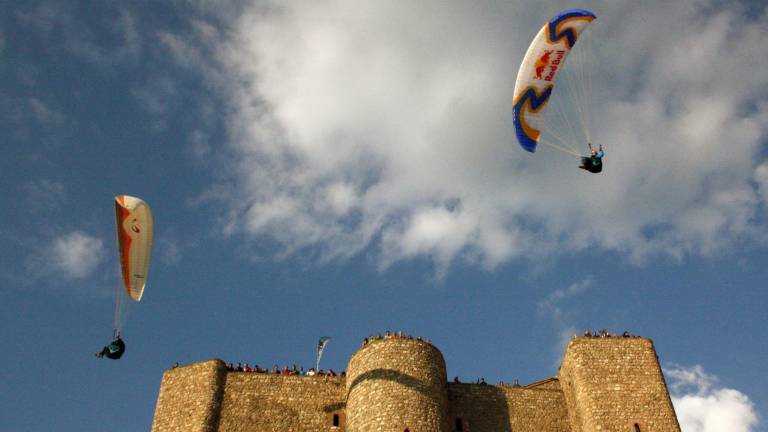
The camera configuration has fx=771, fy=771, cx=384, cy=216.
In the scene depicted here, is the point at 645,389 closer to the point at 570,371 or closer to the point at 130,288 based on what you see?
the point at 570,371

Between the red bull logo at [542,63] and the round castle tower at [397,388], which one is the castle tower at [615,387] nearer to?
the round castle tower at [397,388]

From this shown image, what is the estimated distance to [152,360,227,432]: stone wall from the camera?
28391mm

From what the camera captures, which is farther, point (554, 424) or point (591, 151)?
point (554, 424)

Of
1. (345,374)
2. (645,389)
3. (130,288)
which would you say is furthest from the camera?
(345,374)

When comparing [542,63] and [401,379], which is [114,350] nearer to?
[401,379]

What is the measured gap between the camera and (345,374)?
30719mm

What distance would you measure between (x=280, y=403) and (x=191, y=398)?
10.9ft

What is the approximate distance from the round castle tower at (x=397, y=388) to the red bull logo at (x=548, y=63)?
432 inches

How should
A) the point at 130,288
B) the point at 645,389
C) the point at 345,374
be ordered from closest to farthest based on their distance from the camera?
1. the point at 130,288
2. the point at 645,389
3. the point at 345,374

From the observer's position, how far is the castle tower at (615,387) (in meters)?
27.9

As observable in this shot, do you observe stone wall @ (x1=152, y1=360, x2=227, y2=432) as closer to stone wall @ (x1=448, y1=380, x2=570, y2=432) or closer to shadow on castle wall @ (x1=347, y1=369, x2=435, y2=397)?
shadow on castle wall @ (x1=347, y1=369, x2=435, y2=397)

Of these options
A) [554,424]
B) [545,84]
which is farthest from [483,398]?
[545,84]

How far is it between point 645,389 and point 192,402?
16963 mm

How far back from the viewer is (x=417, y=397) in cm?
2772
